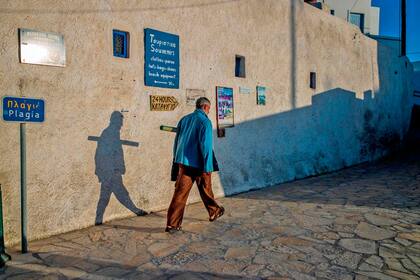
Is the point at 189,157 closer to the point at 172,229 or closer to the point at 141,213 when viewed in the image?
the point at 172,229

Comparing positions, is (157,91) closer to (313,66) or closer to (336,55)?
(313,66)

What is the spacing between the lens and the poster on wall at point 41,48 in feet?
14.0

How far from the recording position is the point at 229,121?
7.36 metres

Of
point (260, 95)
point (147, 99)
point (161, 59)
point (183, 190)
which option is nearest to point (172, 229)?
point (183, 190)

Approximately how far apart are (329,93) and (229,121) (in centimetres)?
499

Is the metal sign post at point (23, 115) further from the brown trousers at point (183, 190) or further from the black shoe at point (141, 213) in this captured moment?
the black shoe at point (141, 213)

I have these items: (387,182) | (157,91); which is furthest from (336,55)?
(157,91)

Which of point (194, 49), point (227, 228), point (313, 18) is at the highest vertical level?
point (313, 18)

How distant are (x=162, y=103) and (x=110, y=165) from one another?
4.52 feet

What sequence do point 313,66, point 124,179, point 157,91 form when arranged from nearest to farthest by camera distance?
point 124,179 < point 157,91 < point 313,66

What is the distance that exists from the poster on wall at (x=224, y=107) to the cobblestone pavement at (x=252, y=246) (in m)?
1.60

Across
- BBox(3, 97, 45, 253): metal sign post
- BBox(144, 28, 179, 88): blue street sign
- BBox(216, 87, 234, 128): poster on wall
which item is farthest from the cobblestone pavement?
BBox(144, 28, 179, 88): blue street sign

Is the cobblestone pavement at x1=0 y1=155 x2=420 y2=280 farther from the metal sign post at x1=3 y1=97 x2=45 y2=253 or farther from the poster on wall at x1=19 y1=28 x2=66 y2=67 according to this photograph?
the poster on wall at x1=19 y1=28 x2=66 y2=67

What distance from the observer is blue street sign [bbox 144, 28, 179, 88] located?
18.5ft
